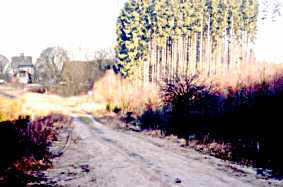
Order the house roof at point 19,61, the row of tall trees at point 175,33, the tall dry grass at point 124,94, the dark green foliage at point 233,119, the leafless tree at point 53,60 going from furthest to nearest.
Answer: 1. the leafless tree at point 53,60
2. the row of tall trees at point 175,33
3. the tall dry grass at point 124,94
4. the dark green foliage at point 233,119
5. the house roof at point 19,61

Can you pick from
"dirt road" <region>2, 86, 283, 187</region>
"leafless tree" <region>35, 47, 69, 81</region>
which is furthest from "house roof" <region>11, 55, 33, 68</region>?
"leafless tree" <region>35, 47, 69, 81</region>

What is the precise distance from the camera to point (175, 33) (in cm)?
3172

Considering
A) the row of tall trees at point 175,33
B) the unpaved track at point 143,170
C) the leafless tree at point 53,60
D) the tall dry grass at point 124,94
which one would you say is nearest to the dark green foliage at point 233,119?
the unpaved track at point 143,170

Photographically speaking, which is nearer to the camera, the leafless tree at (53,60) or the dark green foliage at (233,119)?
the dark green foliage at (233,119)

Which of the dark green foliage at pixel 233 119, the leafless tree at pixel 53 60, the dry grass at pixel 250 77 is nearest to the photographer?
the dark green foliage at pixel 233 119

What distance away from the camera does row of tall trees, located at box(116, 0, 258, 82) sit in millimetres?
27297

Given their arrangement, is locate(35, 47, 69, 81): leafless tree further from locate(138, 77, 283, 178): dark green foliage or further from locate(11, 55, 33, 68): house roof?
locate(138, 77, 283, 178): dark green foliage

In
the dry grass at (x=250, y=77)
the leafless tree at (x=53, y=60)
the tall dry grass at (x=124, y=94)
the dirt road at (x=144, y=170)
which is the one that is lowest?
the dirt road at (x=144, y=170)

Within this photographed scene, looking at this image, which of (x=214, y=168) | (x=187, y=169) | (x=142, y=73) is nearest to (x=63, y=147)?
(x=187, y=169)

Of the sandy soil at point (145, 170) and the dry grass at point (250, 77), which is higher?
the dry grass at point (250, 77)

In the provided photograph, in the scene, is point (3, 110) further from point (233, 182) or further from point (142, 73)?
point (142, 73)

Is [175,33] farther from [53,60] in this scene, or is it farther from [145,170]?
[145,170]

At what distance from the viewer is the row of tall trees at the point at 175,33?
27.3 metres

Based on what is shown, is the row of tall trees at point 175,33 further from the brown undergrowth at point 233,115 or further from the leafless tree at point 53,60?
the leafless tree at point 53,60
